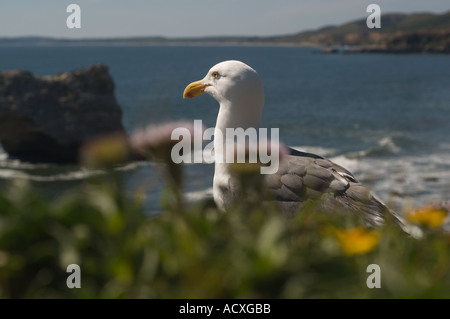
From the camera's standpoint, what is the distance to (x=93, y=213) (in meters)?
2.36

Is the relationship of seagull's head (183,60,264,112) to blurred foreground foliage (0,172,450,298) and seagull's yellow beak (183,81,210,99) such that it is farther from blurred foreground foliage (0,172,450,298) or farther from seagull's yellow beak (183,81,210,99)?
blurred foreground foliage (0,172,450,298)

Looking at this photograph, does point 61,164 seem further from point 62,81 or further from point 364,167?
point 364,167

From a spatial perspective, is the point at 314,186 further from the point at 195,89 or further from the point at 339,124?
the point at 339,124

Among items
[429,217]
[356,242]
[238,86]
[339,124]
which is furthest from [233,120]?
[339,124]

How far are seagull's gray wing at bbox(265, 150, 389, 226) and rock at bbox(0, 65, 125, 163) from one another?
1324 inches

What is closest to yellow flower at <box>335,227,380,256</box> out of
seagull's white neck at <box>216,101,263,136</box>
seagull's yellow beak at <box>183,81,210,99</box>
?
seagull's white neck at <box>216,101,263,136</box>

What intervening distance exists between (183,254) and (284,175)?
3162 millimetres

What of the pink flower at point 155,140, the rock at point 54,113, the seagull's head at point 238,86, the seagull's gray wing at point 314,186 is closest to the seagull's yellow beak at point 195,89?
the seagull's head at point 238,86

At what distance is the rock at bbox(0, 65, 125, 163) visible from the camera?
37.8 m

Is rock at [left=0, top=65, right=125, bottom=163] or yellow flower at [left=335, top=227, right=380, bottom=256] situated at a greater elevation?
rock at [left=0, top=65, right=125, bottom=163]

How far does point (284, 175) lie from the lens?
5.22 meters
